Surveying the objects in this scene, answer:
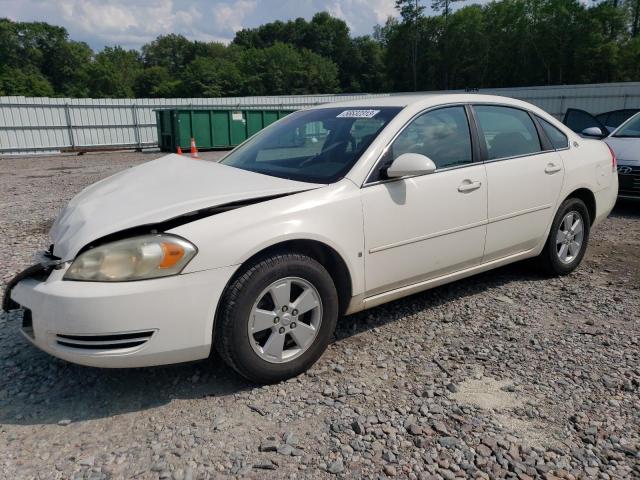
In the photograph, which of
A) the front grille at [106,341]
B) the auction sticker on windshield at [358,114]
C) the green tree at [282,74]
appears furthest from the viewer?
the green tree at [282,74]

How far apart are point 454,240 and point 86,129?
2200 centimetres

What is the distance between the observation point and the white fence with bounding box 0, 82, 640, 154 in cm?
2041

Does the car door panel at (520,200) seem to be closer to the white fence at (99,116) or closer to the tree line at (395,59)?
the white fence at (99,116)

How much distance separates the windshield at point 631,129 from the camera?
785 centimetres

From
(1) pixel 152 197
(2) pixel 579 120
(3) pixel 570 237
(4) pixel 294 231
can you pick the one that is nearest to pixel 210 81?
(2) pixel 579 120

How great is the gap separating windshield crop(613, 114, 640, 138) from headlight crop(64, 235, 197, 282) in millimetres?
7725

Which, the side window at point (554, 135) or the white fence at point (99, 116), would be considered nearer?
the side window at point (554, 135)

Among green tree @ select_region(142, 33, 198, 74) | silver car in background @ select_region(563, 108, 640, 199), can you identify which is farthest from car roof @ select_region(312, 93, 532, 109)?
green tree @ select_region(142, 33, 198, 74)

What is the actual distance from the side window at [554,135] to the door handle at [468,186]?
1.22 metres

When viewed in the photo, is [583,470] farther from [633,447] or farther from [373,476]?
[373,476]

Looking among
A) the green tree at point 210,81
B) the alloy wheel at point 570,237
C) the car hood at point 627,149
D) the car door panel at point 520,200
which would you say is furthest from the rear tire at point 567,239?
the green tree at point 210,81

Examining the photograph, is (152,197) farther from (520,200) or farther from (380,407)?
(520,200)

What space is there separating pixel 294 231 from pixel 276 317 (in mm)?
485

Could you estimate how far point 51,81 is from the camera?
7944 cm
